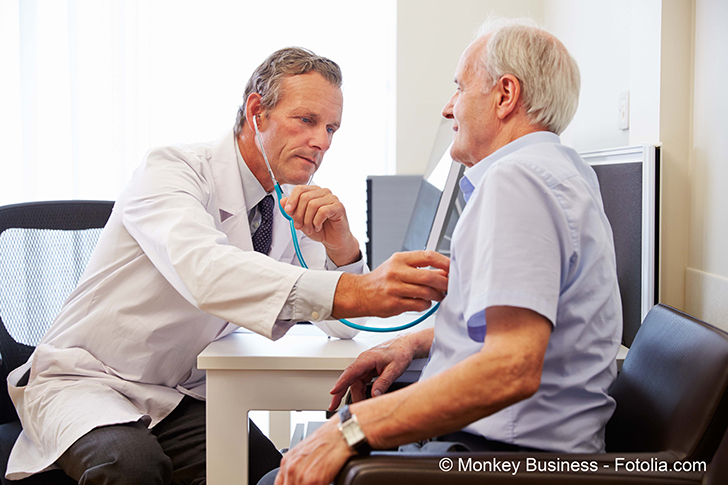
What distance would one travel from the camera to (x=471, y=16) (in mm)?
2820

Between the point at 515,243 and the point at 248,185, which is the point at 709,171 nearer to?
the point at 515,243

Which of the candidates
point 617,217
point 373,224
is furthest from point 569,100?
point 373,224

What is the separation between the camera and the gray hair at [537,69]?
2.95 ft

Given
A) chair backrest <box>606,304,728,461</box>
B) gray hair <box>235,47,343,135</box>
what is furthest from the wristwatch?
gray hair <box>235,47,343,135</box>

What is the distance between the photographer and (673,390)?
74 cm

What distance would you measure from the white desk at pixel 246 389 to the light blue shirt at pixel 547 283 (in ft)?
0.89

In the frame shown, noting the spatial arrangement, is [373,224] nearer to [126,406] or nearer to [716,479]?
[126,406]

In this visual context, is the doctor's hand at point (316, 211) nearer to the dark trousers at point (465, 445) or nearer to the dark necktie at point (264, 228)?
the dark necktie at point (264, 228)

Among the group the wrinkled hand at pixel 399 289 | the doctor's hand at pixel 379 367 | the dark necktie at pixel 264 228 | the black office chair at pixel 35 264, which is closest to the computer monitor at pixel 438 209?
the dark necktie at pixel 264 228

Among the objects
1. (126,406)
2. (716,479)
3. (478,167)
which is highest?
(478,167)

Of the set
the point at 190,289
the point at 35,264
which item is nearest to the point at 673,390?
the point at 190,289

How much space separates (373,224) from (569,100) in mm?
1892

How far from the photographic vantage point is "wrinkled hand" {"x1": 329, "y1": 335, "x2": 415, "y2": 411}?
1.00 meters

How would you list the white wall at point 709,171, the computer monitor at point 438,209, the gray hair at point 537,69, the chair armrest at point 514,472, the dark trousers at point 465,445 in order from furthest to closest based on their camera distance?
the computer monitor at point 438,209
the white wall at point 709,171
the gray hair at point 537,69
the dark trousers at point 465,445
the chair armrest at point 514,472
